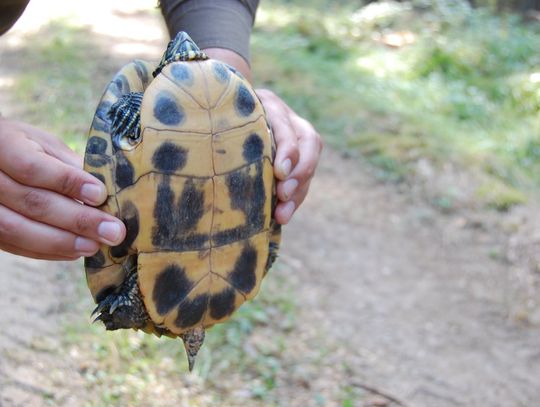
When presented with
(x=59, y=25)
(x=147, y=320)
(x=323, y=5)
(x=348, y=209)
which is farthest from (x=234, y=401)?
(x=323, y=5)

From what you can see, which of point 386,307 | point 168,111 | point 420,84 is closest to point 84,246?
point 168,111

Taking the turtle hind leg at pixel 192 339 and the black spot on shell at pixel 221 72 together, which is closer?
the black spot on shell at pixel 221 72

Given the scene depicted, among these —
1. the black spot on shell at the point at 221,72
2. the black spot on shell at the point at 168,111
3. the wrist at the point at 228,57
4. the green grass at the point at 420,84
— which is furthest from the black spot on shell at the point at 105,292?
the green grass at the point at 420,84

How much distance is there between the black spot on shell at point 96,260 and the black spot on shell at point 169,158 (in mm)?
211

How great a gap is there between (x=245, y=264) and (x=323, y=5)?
807 centimetres

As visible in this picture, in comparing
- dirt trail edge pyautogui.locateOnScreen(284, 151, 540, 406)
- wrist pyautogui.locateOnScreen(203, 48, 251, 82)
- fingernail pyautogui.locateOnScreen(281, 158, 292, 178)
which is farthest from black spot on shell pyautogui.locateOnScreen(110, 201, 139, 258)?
dirt trail edge pyautogui.locateOnScreen(284, 151, 540, 406)

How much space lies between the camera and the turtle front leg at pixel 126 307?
4.42ft

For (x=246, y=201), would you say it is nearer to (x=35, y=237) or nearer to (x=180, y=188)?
(x=180, y=188)

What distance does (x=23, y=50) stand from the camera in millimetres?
5805

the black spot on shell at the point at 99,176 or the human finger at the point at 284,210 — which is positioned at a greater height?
the black spot on shell at the point at 99,176

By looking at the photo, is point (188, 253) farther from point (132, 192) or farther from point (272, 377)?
point (272, 377)

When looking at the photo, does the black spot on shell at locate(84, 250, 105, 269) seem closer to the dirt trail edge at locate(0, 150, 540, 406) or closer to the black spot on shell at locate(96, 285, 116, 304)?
the black spot on shell at locate(96, 285, 116, 304)

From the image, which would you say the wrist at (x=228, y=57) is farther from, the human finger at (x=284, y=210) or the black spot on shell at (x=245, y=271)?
the black spot on shell at (x=245, y=271)

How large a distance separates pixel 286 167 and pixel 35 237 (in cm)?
51
